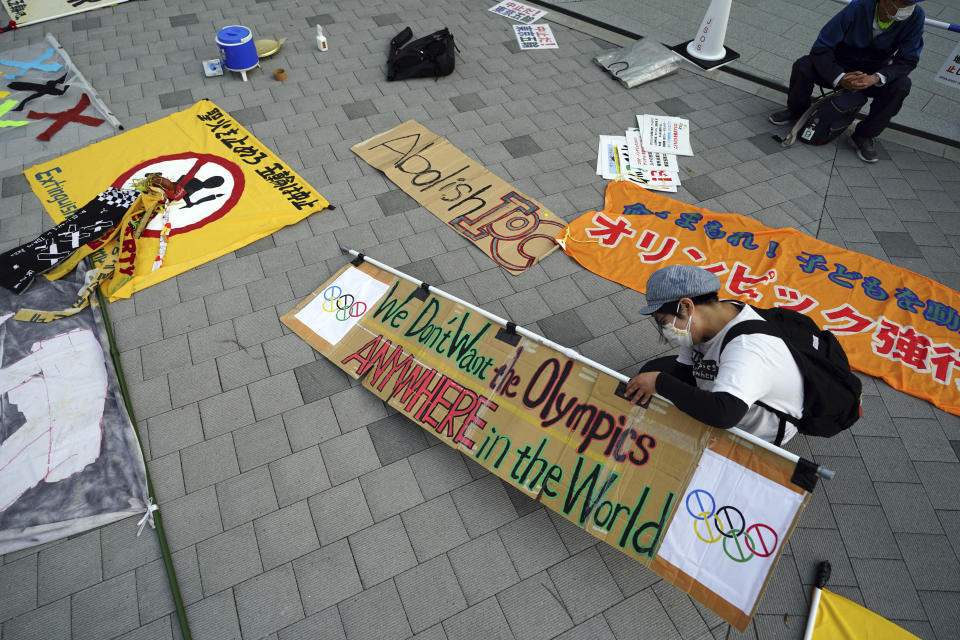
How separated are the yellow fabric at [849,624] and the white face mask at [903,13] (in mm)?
4818

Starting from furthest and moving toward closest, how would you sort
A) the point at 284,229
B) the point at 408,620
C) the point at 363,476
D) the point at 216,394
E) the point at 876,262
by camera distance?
the point at 284,229 < the point at 876,262 < the point at 216,394 < the point at 363,476 < the point at 408,620

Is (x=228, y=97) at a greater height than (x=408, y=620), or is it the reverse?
(x=228, y=97)

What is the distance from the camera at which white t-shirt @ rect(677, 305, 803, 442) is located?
2.40 meters

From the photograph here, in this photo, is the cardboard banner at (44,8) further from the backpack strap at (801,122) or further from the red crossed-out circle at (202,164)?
the backpack strap at (801,122)

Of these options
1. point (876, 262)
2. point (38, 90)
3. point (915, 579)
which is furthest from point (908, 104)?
point (38, 90)

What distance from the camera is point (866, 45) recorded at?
5.05 m

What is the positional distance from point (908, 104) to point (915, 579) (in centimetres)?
568

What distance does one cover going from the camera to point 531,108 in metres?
6.16

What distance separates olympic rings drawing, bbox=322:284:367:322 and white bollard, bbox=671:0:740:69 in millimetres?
5558

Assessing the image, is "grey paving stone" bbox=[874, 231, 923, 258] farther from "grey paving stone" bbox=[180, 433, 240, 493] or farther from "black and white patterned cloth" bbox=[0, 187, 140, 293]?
"black and white patterned cloth" bbox=[0, 187, 140, 293]

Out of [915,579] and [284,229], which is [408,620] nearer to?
[915,579]

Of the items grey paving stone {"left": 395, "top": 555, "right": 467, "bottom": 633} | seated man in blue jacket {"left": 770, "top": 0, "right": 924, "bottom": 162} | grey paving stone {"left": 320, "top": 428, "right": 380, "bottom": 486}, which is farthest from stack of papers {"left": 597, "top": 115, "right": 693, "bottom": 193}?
grey paving stone {"left": 395, "top": 555, "right": 467, "bottom": 633}

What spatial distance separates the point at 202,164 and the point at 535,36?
460 cm

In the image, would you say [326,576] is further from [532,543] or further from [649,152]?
[649,152]
